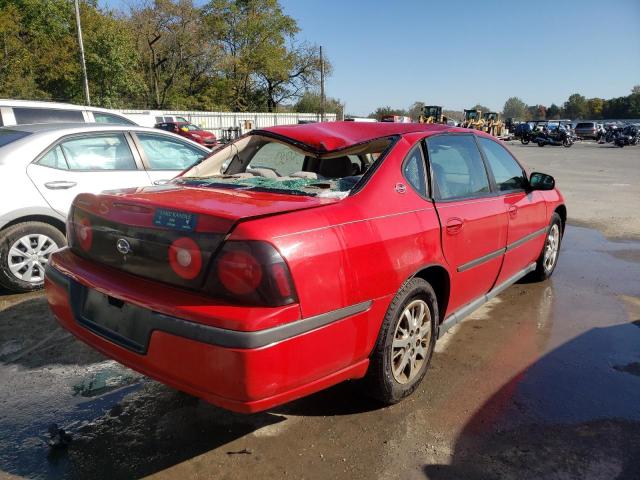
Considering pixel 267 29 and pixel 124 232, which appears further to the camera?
pixel 267 29

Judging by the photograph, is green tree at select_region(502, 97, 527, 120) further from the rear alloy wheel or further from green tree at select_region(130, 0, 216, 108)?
the rear alloy wheel

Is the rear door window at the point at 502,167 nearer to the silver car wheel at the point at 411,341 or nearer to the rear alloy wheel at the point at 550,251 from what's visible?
the rear alloy wheel at the point at 550,251

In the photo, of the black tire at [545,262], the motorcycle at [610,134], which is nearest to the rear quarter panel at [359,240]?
the black tire at [545,262]

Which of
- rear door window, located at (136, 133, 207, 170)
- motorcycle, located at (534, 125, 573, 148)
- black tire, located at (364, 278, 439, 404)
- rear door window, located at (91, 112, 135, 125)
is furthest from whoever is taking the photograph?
motorcycle, located at (534, 125, 573, 148)

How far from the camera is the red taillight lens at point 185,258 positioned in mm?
2167

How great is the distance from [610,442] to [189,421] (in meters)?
2.22

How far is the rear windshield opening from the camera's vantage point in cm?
327

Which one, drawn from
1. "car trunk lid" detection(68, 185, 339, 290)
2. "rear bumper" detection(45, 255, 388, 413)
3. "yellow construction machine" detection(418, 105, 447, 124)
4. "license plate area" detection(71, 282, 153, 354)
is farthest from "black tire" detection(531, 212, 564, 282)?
"yellow construction machine" detection(418, 105, 447, 124)

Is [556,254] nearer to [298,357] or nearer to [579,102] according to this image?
[298,357]

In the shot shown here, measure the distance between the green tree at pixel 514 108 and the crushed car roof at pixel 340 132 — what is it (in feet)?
399

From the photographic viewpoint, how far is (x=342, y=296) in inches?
89.6

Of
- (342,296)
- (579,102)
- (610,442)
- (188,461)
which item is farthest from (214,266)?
(579,102)

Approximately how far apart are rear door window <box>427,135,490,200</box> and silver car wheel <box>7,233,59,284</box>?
3405 millimetres

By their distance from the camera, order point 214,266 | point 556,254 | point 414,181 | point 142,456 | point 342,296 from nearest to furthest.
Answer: point 214,266, point 342,296, point 142,456, point 414,181, point 556,254
